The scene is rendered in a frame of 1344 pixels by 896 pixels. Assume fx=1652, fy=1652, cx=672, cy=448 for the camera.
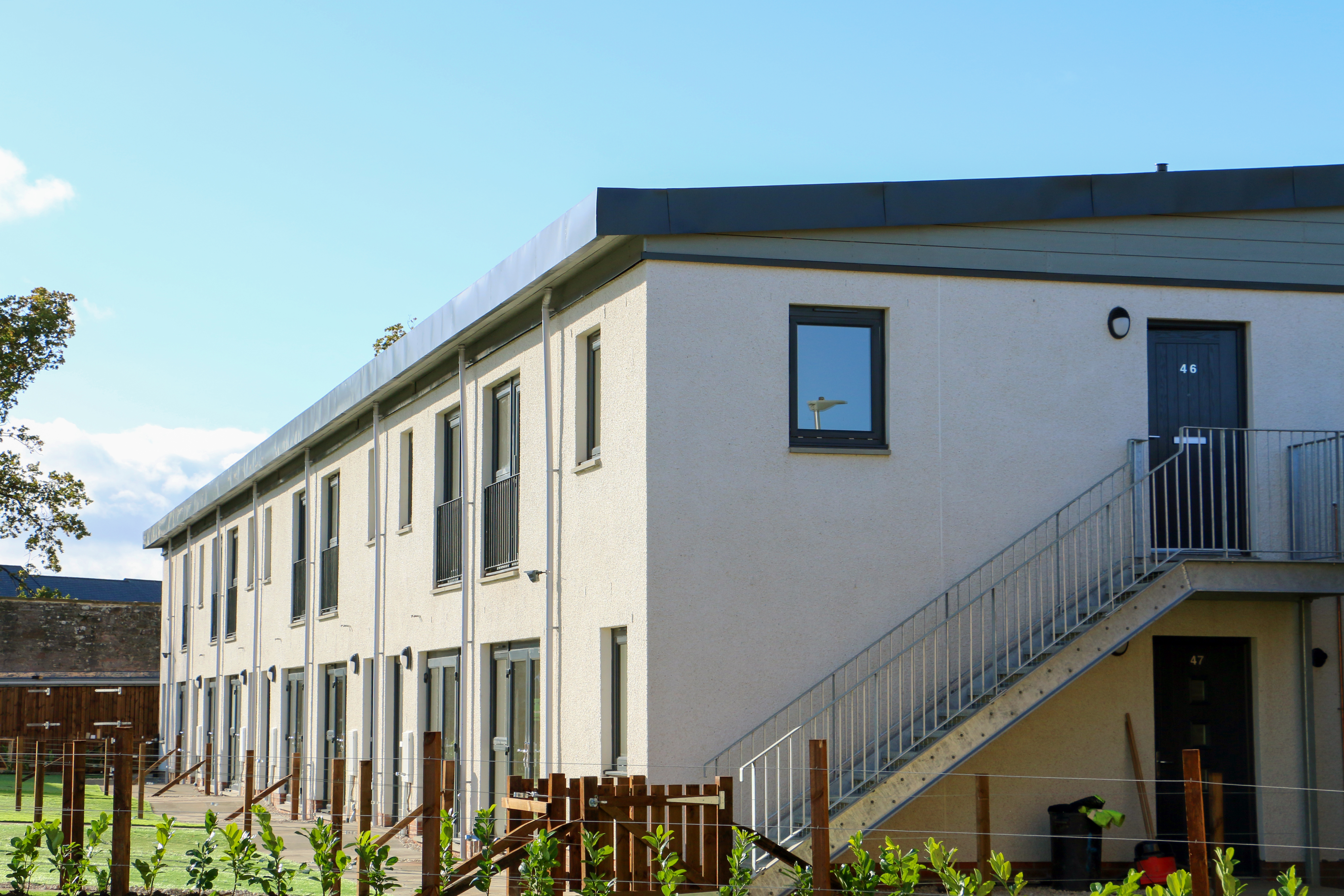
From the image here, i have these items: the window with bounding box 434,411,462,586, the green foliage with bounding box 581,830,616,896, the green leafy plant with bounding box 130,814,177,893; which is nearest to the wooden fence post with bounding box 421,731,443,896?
the green foliage with bounding box 581,830,616,896

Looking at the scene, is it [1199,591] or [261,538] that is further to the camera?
[261,538]

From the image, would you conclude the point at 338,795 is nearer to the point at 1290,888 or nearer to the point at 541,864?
the point at 541,864

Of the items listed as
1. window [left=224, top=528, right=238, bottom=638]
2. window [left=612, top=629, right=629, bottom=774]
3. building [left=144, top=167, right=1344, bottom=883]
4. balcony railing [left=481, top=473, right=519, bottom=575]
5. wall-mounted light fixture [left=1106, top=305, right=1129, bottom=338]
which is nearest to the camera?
building [left=144, top=167, right=1344, bottom=883]

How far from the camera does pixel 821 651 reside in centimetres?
1403

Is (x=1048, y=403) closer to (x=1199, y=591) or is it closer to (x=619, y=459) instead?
(x=1199, y=591)

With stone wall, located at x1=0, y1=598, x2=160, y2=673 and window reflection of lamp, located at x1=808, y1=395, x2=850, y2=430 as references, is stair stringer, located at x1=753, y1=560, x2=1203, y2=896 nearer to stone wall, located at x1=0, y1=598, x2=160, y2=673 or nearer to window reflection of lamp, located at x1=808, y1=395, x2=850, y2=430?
→ window reflection of lamp, located at x1=808, y1=395, x2=850, y2=430

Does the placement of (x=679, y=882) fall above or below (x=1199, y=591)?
below

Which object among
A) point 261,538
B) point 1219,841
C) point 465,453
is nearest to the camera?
point 1219,841

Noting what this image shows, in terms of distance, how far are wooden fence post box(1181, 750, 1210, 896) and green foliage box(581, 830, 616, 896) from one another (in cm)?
357

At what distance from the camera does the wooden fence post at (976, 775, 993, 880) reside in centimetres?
1397

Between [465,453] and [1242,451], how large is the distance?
831 centimetres

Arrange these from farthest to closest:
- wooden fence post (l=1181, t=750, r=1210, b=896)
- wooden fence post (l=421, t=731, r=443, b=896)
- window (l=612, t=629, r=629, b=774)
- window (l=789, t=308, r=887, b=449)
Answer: window (l=612, t=629, r=629, b=774) → window (l=789, t=308, r=887, b=449) → wooden fence post (l=421, t=731, r=443, b=896) → wooden fence post (l=1181, t=750, r=1210, b=896)

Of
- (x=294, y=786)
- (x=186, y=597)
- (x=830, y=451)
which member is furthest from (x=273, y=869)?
(x=186, y=597)

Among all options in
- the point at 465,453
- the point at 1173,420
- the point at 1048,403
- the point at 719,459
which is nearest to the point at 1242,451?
the point at 1173,420
